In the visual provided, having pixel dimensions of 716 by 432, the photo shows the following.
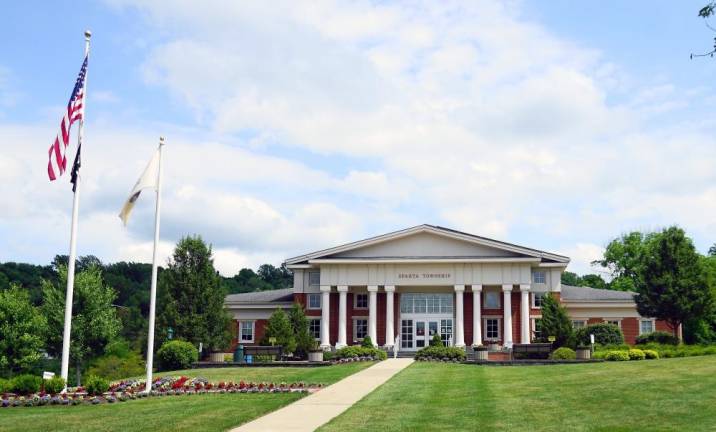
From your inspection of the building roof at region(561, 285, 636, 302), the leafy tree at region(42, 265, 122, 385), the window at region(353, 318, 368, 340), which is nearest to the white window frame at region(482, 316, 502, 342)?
the building roof at region(561, 285, 636, 302)

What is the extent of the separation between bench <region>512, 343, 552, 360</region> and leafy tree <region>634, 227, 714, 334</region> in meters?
10.1

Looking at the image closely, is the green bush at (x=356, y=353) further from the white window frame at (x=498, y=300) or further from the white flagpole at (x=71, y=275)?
the white flagpole at (x=71, y=275)

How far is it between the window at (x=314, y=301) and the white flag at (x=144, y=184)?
34.9 meters

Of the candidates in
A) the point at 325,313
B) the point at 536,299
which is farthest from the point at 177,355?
the point at 536,299

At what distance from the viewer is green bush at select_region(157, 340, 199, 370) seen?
37656 mm

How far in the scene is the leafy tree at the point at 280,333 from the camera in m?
46.3

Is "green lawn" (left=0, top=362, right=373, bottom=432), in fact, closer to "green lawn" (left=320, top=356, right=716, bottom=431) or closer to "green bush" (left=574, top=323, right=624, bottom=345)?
"green lawn" (left=320, top=356, right=716, bottom=431)

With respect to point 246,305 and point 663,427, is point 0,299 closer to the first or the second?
point 246,305

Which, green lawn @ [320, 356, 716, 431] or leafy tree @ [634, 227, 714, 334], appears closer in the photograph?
green lawn @ [320, 356, 716, 431]

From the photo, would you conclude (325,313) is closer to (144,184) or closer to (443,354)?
(443,354)

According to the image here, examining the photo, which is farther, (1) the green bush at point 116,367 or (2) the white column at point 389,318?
(2) the white column at point 389,318

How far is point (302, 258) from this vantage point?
182 ft

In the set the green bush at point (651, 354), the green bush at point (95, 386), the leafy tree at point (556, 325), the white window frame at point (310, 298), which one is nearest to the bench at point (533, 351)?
the green bush at point (651, 354)

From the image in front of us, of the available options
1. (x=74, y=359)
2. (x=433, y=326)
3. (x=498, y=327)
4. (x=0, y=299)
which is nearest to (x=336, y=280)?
(x=433, y=326)
